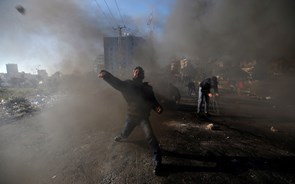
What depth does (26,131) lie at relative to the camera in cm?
685

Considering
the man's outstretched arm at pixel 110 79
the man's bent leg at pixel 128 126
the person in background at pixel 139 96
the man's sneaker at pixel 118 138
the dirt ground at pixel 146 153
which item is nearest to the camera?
the dirt ground at pixel 146 153

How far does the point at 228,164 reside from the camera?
4.15 m

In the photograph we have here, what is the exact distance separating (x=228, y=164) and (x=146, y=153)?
5.34ft

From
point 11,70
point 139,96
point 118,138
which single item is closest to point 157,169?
point 139,96

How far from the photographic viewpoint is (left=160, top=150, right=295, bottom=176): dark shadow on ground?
3.90 meters

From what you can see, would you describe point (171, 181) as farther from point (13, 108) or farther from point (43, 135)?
point (13, 108)

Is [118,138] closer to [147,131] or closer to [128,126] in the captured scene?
[128,126]

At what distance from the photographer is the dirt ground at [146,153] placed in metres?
3.76

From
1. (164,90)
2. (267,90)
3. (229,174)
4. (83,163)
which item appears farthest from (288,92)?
(83,163)

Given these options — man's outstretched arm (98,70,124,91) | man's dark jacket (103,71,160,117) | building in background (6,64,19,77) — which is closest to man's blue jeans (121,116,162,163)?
man's dark jacket (103,71,160,117)

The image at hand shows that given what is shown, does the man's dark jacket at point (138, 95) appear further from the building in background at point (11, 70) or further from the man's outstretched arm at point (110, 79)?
the building in background at point (11, 70)

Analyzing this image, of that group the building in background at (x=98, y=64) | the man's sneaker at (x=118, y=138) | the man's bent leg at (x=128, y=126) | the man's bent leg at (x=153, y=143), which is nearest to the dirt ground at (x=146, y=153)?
the man's sneaker at (x=118, y=138)

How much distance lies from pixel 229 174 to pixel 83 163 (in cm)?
270

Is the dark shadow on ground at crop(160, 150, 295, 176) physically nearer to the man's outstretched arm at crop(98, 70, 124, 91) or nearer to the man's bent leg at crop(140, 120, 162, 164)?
the man's bent leg at crop(140, 120, 162, 164)
